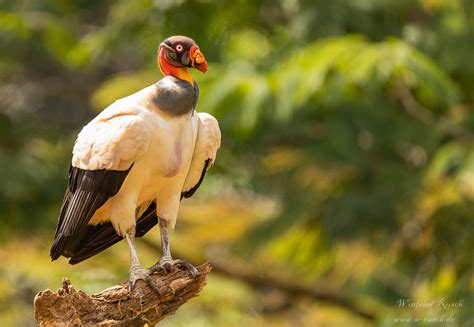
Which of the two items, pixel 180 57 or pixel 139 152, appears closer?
pixel 139 152

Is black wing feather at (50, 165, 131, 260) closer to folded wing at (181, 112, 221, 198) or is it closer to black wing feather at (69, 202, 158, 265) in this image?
black wing feather at (69, 202, 158, 265)

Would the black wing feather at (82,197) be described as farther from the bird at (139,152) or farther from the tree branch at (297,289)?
the tree branch at (297,289)

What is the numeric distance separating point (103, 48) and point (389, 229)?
362 centimetres

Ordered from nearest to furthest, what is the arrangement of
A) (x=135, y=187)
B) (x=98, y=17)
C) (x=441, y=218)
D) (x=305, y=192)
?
(x=135, y=187) < (x=441, y=218) < (x=305, y=192) < (x=98, y=17)

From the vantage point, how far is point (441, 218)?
469 inches

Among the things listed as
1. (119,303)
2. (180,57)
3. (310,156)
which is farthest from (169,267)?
(310,156)

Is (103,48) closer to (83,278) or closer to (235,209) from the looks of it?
(83,278)

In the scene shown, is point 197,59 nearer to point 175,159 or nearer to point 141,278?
point 175,159

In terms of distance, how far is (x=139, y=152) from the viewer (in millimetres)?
6246

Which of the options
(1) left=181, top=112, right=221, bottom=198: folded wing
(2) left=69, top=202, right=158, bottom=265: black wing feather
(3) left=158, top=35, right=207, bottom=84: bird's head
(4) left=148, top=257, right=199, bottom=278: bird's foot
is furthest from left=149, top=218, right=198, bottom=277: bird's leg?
(3) left=158, top=35, right=207, bottom=84: bird's head

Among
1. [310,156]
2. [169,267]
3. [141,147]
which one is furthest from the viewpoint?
[310,156]

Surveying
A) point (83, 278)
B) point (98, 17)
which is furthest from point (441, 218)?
point (98, 17)

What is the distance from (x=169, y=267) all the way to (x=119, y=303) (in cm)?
39

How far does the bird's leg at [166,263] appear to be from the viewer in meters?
6.51
